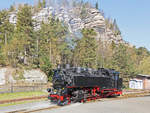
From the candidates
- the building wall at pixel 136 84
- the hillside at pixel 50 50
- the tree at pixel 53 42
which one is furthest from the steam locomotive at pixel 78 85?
the tree at pixel 53 42

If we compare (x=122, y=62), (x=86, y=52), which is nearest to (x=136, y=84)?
(x=122, y=62)

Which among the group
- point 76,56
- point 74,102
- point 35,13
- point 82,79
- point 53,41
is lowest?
point 74,102

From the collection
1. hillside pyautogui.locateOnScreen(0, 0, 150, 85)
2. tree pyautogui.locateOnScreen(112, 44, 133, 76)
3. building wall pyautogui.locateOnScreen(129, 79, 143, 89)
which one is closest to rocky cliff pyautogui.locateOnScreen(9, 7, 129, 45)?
hillside pyautogui.locateOnScreen(0, 0, 150, 85)

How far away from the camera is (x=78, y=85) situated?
17375mm

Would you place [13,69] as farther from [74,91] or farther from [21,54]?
[74,91]

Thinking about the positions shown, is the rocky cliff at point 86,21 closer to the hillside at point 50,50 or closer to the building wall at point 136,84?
the hillside at point 50,50

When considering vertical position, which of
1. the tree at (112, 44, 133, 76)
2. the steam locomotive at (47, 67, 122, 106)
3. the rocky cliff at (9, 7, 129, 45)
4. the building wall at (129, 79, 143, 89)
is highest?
the rocky cliff at (9, 7, 129, 45)

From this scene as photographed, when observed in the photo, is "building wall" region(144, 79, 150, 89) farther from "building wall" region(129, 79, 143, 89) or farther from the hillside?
the hillside

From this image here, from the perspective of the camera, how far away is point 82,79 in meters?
17.8

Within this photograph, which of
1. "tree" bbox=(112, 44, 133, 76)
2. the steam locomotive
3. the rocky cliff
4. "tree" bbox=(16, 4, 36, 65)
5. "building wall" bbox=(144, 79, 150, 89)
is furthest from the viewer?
the rocky cliff

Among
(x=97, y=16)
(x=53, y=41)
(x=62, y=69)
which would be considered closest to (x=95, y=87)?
(x=62, y=69)

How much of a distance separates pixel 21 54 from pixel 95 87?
28741 mm

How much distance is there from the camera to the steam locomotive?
1673 centimetres

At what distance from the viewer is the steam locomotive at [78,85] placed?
16734 millimetres
